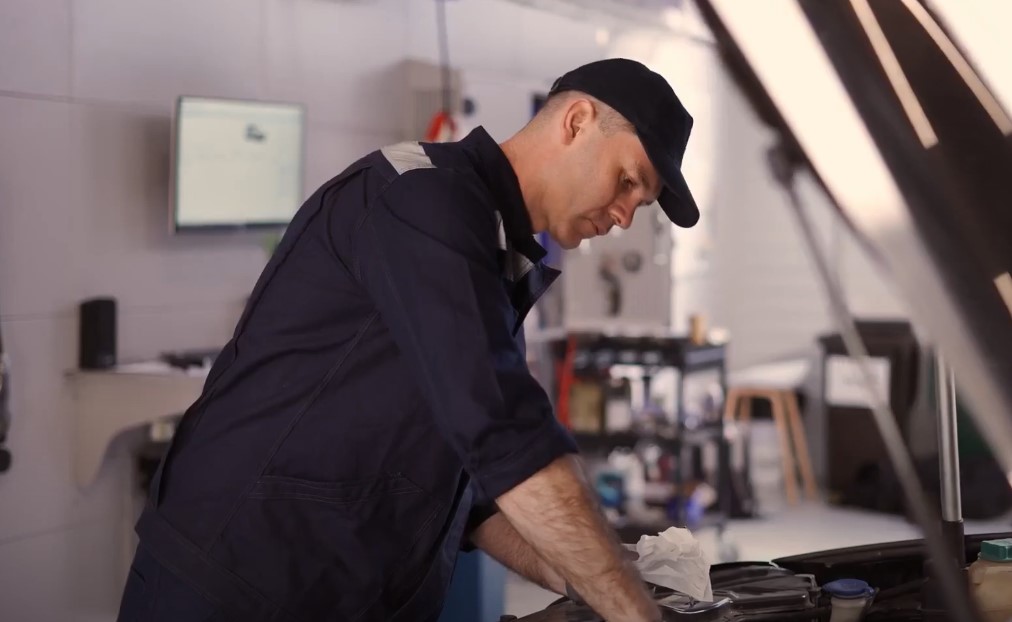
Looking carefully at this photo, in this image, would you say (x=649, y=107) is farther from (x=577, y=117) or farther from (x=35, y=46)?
(x=35, y=46)

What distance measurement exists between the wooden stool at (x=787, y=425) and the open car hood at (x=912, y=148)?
217 inches

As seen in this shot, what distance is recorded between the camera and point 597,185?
1474 millimetres

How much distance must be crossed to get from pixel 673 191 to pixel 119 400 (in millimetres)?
2506

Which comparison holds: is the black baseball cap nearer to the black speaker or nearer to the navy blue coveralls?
the navy blue coveralls

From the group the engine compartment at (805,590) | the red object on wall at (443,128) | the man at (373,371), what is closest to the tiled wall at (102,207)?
the red object on wall at (443,128)

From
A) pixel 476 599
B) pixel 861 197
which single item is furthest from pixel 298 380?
pixel 476 599

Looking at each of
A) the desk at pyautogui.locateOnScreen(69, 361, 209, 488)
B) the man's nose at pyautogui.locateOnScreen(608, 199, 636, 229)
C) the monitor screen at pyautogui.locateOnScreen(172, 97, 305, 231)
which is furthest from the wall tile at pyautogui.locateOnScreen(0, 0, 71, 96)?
the man's nose at pyautogui.locateOnScreen(608, 199, 636, 229)

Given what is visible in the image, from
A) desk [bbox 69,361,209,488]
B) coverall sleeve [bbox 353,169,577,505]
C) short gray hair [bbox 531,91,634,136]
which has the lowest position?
desk [bbox 69,361,209,488]

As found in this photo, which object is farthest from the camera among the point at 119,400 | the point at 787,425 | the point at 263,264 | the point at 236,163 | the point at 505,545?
the point at 787,425

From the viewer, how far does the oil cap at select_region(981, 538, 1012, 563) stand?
1.36 metres

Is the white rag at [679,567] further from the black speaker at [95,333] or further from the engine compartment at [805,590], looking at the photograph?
the black speaker at [95,333]

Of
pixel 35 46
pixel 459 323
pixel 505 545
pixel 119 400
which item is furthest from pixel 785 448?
pixel 459 323

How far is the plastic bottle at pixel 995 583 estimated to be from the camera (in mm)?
1335

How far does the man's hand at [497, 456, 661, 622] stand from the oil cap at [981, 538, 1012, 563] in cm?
40
